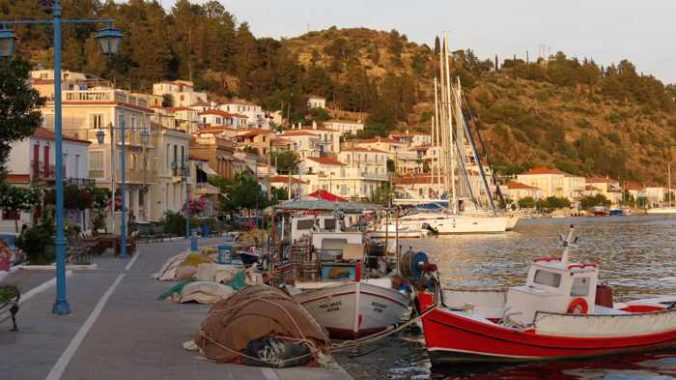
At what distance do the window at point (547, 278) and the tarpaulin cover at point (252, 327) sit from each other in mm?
7512

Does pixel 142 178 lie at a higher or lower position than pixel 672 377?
higher

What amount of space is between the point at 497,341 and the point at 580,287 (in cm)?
253

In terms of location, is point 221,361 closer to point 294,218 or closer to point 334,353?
point 334,353

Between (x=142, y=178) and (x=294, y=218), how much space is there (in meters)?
44.4

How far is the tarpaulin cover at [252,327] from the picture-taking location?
703 inches

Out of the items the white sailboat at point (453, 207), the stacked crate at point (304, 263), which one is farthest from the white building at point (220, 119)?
the stacked crate at point (304, 263)

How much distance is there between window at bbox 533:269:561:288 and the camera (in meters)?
24.3

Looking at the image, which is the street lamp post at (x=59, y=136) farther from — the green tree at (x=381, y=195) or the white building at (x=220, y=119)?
the white building at (x=220, y=119)

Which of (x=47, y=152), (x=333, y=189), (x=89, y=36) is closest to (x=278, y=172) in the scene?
(x=333, y=189)

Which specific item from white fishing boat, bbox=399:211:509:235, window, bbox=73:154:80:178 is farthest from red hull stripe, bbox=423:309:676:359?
white fishing boat, bbox=399:211:509:235

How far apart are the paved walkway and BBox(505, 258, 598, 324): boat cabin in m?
7.23

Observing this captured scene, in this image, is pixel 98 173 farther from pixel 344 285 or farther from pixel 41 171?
pixel 344 285

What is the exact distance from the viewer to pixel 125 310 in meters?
24.8

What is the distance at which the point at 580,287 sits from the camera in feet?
79.8
